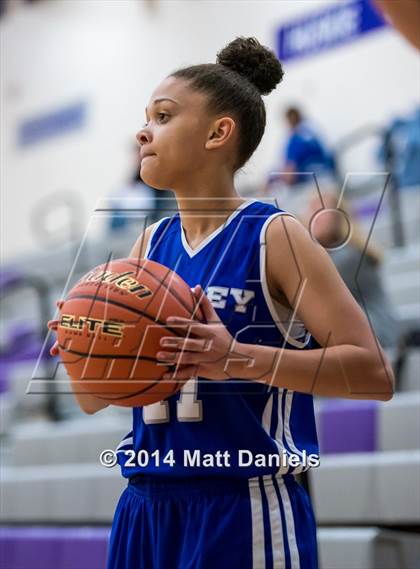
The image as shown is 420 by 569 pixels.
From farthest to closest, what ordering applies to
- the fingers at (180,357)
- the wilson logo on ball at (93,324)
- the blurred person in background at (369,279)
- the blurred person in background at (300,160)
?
1. the blurred person in background at (300,160)
2. the blurred person in background at (369,279)
3. the wilson logo on ball at (93,324)
4. the fingers at (180,357)

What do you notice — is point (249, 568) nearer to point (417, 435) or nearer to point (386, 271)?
point (417, 435)

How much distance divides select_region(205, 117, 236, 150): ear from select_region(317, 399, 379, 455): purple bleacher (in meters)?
1.86

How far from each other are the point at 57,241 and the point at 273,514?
852 cm

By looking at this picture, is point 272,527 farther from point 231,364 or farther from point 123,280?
point 123,280

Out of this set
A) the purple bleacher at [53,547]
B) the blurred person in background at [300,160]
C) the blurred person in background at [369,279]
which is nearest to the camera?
the purple bleacher at [53,547]

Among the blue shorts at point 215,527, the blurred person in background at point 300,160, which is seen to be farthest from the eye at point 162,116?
the blurred person in background at point 300,160

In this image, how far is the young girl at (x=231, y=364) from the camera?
154 cm

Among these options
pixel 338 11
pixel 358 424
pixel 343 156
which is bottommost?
pixel 358 424

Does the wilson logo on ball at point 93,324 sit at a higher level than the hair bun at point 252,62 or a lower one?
lower

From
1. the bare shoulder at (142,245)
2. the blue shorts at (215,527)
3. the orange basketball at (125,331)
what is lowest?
the blue shorts at (215,527)

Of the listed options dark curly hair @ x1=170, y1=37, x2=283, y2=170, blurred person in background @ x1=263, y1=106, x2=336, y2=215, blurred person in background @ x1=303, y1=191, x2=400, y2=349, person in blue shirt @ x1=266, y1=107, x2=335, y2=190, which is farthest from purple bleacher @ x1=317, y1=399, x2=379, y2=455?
person in blue shirt @ x1=266, y1=107, x2=335, y2=190

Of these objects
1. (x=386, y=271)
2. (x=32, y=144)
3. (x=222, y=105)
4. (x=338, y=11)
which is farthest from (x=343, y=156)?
(x=222, y=105)

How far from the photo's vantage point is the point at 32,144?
11.2m

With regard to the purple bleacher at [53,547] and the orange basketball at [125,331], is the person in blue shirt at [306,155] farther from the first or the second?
the orange basketball at [125,331]
